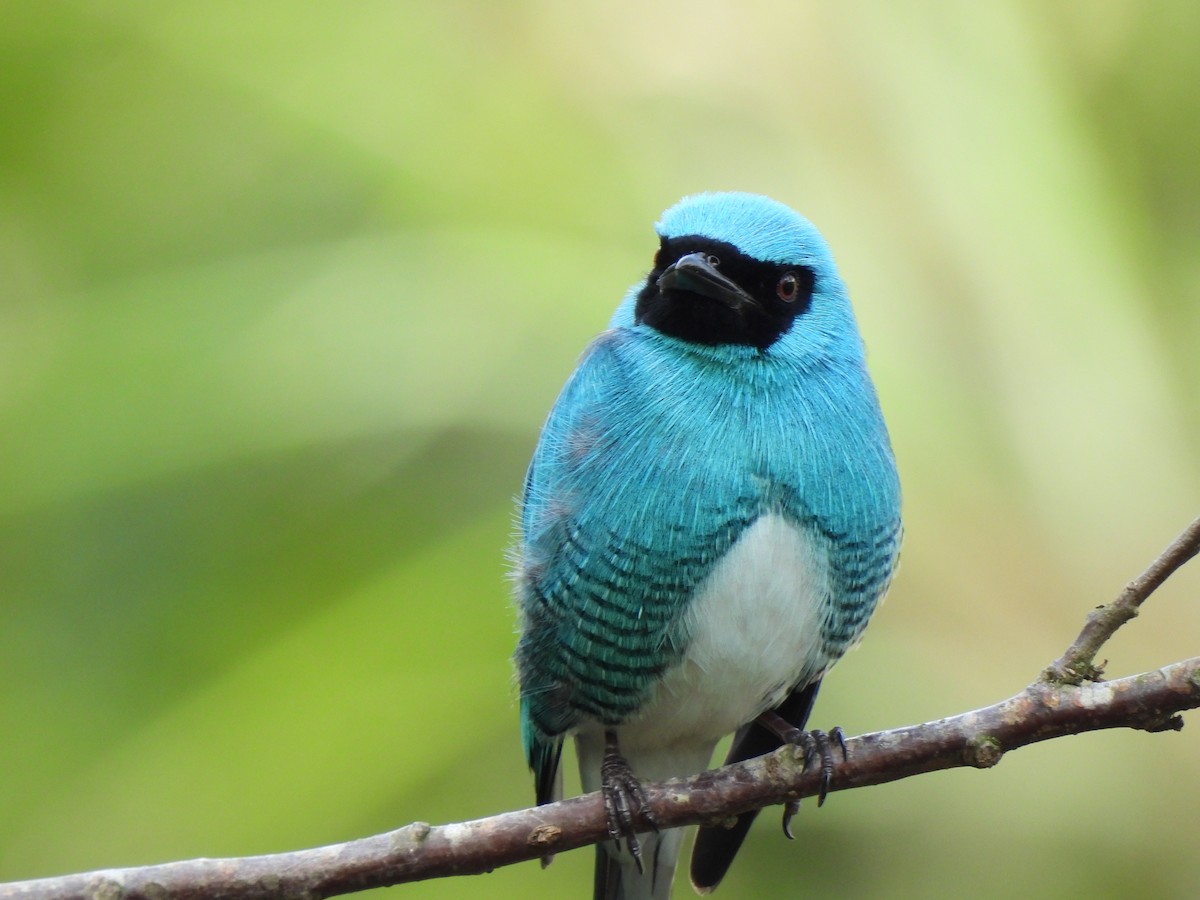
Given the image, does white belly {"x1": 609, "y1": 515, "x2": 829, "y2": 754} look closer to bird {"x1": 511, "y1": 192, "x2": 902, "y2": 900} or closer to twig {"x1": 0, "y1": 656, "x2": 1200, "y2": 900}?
bird {"x1": 511, "y1": 192, "x2": 902, "y2": 900}

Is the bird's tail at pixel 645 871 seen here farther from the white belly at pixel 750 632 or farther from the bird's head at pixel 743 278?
the bird's head at pixel 743 278

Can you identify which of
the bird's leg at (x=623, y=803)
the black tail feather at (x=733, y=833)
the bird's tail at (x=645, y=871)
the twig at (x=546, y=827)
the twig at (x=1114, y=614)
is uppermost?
the twig at (x=1114, y=614)

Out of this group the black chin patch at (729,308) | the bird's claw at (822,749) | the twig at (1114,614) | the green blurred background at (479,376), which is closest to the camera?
the twig at (1114,614)

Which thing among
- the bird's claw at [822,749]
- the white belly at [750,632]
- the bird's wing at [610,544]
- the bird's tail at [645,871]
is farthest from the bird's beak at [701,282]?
the bird's tail at [645,871]

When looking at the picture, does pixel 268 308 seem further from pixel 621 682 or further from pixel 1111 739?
pixel 1111 739

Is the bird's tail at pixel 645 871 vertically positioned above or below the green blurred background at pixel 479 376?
below

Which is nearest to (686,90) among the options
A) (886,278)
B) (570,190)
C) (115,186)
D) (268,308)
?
(570,190)

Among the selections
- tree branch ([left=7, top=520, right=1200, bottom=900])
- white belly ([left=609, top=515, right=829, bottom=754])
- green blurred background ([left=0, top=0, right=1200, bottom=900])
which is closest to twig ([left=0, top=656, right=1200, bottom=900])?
tree branch ([left=7, top=520, right=1200, bottom=900])
